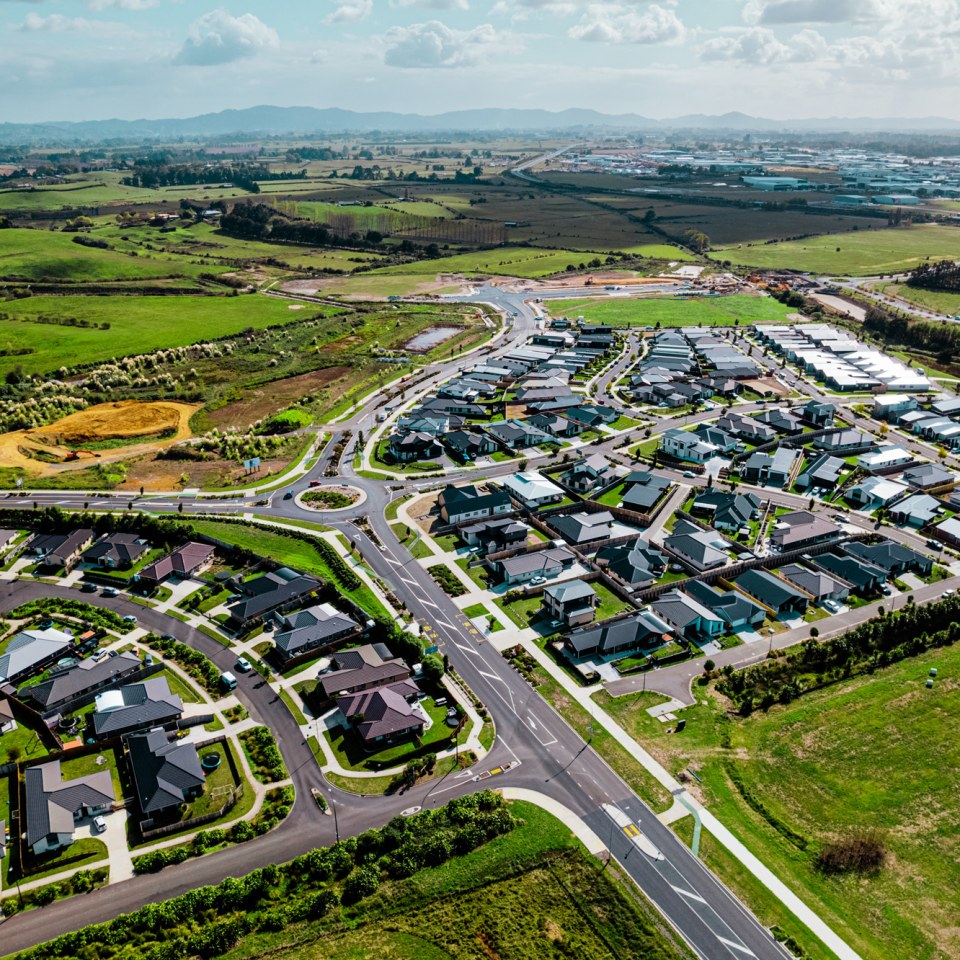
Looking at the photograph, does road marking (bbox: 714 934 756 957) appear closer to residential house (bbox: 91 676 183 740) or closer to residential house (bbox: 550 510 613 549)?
residential house (bbox: 91 676 183 740)

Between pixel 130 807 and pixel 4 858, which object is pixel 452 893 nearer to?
pixel 130 807

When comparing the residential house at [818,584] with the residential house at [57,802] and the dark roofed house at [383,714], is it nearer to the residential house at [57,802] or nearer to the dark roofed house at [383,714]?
the dark roofed house at [383,714]

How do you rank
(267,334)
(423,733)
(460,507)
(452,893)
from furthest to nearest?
(267,334) < (460,507) < (423,733) < (452,893)

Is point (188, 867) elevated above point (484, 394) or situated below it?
below

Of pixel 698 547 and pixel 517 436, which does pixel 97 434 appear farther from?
pixel 698 547

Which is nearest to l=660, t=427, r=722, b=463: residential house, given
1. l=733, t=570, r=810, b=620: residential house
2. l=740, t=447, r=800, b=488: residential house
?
l=740, t=447, r=800, b=488: residential house

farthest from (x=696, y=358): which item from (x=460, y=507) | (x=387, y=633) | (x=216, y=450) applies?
(x=387, y=633)
